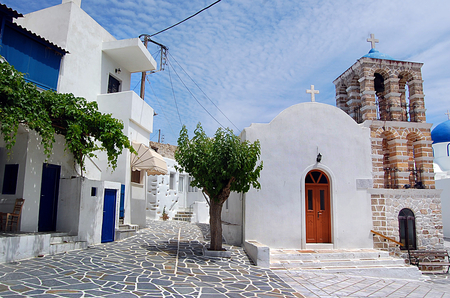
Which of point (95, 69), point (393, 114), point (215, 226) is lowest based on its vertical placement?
point (215, 226)

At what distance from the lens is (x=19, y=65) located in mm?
11562

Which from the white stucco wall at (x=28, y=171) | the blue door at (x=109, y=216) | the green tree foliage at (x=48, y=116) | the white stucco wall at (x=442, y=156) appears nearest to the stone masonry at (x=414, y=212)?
the green tree foliage at (x=48, y=116)

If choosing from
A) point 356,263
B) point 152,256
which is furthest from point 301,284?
point 152,256

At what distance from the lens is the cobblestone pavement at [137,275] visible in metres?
6.80

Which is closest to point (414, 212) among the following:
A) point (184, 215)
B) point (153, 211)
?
point (184, 215)

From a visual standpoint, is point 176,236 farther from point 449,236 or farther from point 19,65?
point 449,236

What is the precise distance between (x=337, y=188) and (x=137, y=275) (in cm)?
850

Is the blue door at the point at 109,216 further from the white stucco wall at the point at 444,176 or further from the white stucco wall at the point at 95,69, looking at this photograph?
the white stucco wall at the point at 444,176

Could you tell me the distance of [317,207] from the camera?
13.1 m

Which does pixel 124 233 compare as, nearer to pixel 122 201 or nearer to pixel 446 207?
pixel 122 201

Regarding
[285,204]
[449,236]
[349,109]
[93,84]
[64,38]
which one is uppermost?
[64,38]

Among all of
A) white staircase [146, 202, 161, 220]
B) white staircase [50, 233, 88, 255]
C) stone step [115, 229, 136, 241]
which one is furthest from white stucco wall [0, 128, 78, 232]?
white staircase [146, 202, 161, 220]

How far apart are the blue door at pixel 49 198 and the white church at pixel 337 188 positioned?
6.76m

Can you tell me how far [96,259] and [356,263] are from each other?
8.65 metres
